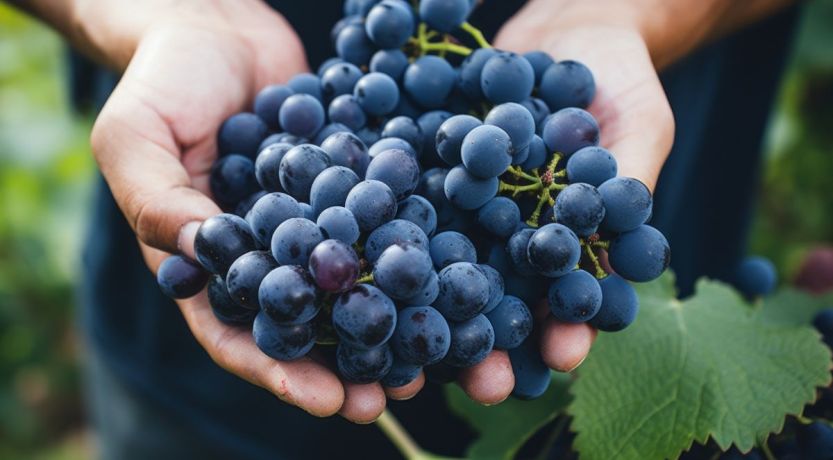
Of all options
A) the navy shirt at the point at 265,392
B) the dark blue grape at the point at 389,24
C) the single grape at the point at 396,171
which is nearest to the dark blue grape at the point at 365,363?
the single grape at the point at 396,171

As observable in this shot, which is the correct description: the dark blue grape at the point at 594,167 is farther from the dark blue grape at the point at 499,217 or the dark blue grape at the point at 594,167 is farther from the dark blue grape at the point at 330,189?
the dark blue grape at the point at 330,189

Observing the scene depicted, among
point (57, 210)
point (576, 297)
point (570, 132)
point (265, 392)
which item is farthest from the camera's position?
point (57, 210)

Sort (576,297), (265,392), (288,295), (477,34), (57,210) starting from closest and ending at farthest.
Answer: (288,295) < (576,297) < (477,34) < (265,392) < (57,210)

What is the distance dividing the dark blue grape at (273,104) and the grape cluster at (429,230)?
80 millimetres

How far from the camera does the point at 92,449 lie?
3721mm

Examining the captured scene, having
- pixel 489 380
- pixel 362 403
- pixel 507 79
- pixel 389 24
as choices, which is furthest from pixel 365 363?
pixel 389 24

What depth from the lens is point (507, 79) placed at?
120 cm

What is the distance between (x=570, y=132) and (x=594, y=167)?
2.9 inches

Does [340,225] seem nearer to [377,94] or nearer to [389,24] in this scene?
[377,94]

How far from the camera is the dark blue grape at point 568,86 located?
1.24 metres

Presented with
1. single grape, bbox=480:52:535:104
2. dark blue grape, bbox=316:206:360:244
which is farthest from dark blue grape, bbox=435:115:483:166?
dark blue grape, bbox=316:206:360:244

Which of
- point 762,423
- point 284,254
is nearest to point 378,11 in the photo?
point 284,254

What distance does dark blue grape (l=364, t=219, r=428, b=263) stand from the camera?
996mm

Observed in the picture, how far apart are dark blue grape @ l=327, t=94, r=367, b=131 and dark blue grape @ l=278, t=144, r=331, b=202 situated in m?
0.19
